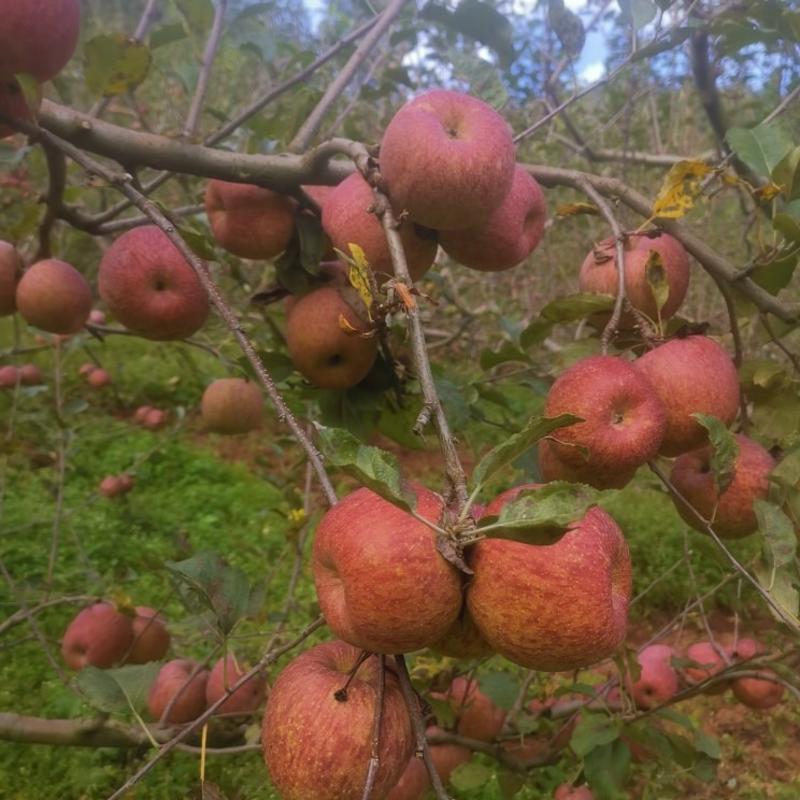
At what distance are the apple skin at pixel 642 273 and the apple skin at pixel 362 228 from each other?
24 centimetres

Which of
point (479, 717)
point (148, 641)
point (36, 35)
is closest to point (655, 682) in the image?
point (479, 717)

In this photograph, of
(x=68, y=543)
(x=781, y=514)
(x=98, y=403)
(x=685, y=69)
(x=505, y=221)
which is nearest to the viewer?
(x=781, y=514)

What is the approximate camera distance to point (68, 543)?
11.5 feet

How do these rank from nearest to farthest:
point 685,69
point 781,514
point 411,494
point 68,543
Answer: point 411,494, point 781,514, point 68,543, point 685,69

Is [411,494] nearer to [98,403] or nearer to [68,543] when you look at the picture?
[68,543]

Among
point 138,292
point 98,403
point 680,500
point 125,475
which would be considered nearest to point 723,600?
point 125,475

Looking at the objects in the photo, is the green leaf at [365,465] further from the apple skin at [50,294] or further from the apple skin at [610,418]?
the apple skin at [50,294]

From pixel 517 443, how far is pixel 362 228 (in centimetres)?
50

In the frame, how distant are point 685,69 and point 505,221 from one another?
3618 mm

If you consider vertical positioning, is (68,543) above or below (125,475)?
below

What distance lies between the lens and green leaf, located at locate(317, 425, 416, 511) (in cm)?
56

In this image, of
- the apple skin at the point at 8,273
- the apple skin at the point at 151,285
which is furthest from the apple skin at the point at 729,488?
the apple skin at the point at 8,273

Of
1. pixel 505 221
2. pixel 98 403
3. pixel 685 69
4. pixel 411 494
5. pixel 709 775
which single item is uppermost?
pixel 685 69

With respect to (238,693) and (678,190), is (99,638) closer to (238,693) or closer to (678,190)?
(238,693)
